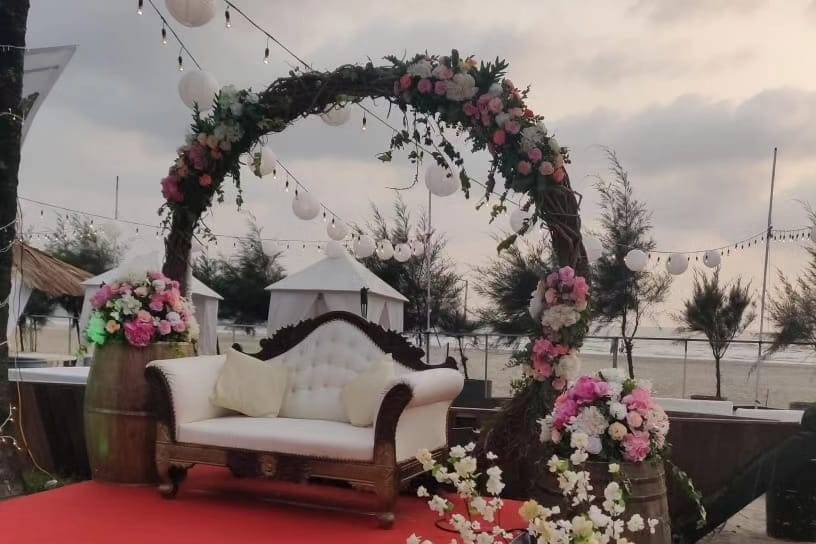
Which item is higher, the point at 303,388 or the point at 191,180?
the point at 191,180

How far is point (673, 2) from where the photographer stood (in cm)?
622

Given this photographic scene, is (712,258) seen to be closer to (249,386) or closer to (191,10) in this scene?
(249,386)

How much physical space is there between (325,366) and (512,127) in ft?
5.67

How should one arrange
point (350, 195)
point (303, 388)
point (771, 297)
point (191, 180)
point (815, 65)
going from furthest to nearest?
point (350, 195)
point (771, 297)
point (815, 65)
point (191, 180)
point (303, 388)

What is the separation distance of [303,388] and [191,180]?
158cm

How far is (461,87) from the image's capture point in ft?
12.8

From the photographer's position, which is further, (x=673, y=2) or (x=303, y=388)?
(x=673, y=2)

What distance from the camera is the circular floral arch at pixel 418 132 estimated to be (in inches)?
149

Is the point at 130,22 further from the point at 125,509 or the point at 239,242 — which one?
the point at 239,242

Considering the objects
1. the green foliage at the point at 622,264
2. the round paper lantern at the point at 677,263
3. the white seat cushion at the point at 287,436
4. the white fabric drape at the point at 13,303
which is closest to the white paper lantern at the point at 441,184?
the white seat cushion at the point at 287,436

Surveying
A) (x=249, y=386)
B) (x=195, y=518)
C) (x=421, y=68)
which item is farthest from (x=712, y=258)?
(x=195, y=518)

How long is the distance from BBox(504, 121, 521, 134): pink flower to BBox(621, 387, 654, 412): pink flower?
1565 mm

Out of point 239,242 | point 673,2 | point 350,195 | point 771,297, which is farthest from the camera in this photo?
point 239,242

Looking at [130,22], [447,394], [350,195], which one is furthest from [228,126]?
[350,195]
